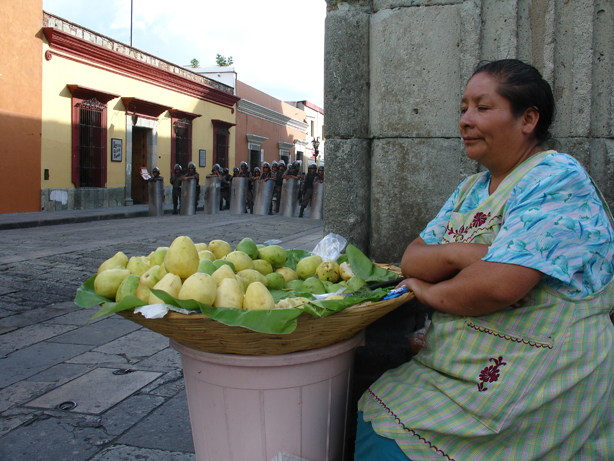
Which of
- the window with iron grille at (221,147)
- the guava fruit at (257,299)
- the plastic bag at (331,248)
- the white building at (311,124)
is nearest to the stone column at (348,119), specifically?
the plastic bag at (331,248)

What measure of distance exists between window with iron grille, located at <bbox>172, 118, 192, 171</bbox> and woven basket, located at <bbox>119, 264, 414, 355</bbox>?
1948cm

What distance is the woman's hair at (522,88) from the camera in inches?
62.9

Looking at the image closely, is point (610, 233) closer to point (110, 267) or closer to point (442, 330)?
point (442, 330)

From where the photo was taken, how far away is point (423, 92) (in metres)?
2.55

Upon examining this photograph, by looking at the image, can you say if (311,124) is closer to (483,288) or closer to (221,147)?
(221,147)

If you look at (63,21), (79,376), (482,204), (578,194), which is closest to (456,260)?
(482,204)

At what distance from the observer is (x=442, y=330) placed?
1.69m

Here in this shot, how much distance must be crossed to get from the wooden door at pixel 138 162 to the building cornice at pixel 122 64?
6.45 ft

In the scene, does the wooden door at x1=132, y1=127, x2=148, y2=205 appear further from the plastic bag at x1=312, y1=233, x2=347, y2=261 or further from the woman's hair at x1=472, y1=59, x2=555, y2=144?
the woman's hair at x1=472, y1=59, x2=555, y2=144

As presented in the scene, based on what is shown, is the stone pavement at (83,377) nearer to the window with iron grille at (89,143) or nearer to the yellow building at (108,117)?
the yellow building at (108,117)

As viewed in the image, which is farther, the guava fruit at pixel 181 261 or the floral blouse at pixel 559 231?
the guava fruit at pixel 181 261

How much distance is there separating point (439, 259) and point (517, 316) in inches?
11.4

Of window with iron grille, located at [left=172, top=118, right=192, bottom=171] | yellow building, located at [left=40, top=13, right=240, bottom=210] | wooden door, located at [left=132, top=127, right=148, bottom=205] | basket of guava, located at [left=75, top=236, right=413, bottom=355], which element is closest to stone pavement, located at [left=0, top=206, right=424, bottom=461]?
basket of guava, located at [left=75, top=236, right=413, bottom=355]

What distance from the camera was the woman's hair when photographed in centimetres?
160
